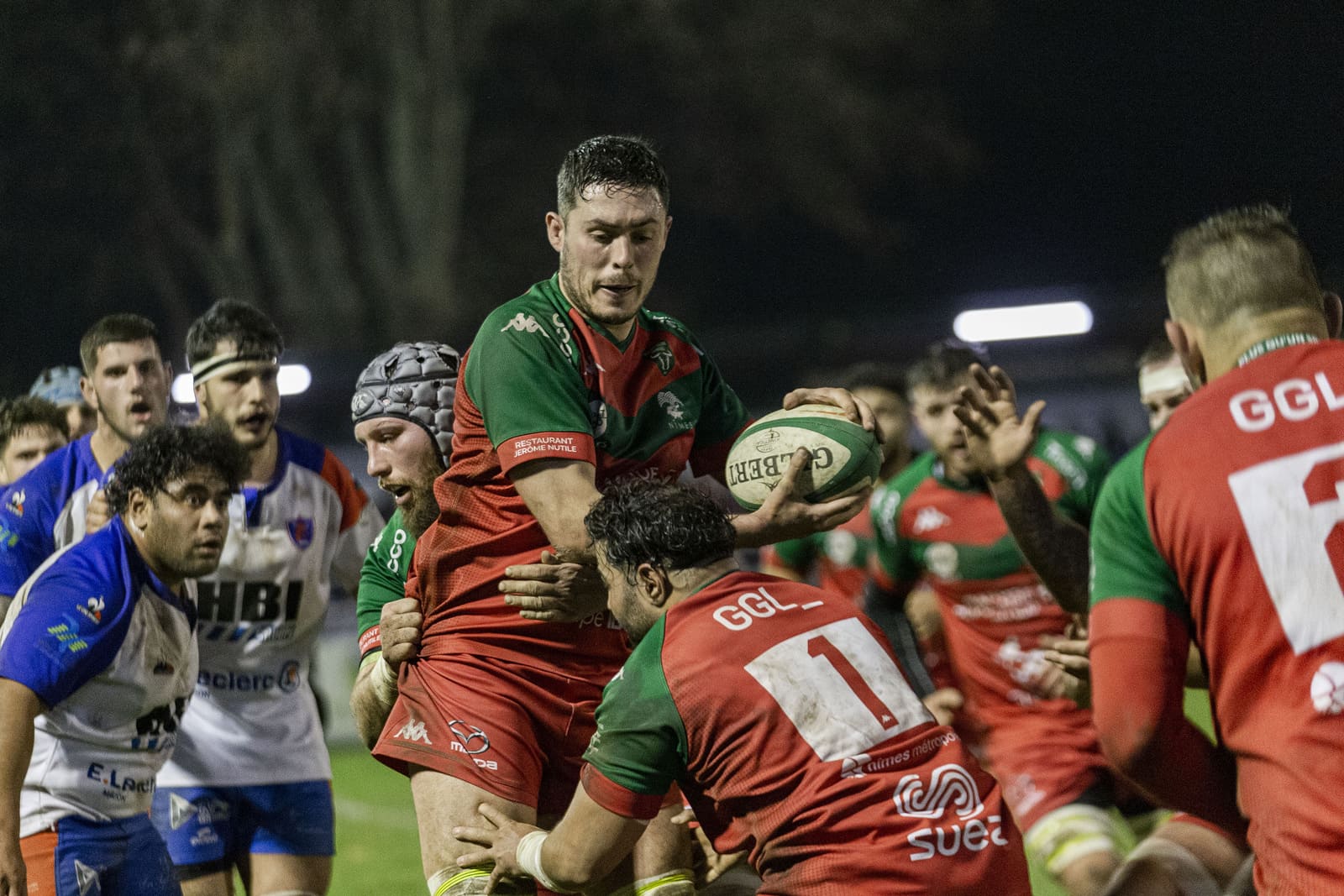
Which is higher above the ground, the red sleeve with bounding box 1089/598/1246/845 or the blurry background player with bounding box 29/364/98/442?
the blurry background player with bounding box 29/364/98/442

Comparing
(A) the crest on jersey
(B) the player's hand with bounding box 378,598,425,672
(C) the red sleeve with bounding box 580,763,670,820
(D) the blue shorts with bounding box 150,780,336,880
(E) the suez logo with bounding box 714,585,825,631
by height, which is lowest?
(D) the blue shorts with bounding box 150,780,336,880

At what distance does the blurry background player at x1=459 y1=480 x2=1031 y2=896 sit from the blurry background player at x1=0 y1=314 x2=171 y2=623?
300 centimetres

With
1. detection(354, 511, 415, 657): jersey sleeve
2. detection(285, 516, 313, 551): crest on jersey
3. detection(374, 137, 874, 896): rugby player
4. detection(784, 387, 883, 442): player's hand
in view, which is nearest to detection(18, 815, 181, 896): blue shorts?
detection(354, 511, 415, 657): jersey sleeve

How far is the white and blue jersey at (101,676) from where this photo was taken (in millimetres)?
4625

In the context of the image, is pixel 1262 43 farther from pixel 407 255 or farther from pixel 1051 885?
pixel 1051 885

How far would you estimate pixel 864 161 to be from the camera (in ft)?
97.1

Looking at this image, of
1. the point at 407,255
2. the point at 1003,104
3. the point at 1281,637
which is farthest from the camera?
the point at 1003,104

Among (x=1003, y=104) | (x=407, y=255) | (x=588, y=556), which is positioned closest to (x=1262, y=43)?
(x=1003, y=104)

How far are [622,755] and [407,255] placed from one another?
84.8 feet

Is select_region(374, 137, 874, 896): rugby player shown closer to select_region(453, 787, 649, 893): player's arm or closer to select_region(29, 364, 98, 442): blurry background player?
select_region(453, 787, 649, 893): player's arm

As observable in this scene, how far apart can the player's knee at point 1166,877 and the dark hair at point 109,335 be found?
4499 millimetres

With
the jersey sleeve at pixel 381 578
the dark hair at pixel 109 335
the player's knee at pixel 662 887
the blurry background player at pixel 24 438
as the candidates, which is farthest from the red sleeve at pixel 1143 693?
the blurry background player at pixel 24 438

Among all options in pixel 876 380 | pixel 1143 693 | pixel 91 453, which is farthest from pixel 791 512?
pixel 876 380

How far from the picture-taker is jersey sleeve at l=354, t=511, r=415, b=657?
4.94 metres
